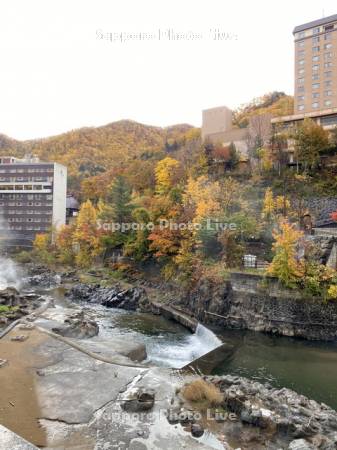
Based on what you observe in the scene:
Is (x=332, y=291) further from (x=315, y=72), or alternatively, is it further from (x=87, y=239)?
(x=315, y=72)

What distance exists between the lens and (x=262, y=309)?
905 inches

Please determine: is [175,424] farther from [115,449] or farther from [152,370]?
[152,370]

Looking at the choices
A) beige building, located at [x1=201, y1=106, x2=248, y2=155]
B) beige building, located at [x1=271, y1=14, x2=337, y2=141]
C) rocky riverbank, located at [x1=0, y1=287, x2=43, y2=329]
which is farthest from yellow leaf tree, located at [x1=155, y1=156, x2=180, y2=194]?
rocky riverbank, located at [x1=0, y1=287, x2=43, y2=329]

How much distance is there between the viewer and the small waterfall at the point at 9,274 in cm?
3778

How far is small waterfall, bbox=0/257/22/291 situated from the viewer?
37781mm

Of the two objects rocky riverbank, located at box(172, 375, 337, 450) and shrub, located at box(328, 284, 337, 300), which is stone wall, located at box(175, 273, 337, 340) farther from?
rocky riverbank, located at box(172, 375, 337, 450)

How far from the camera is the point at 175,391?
12.1m

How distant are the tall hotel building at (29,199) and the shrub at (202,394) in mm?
52516

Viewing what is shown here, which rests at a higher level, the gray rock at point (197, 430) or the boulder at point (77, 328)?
the gray rock at point (197, 430)

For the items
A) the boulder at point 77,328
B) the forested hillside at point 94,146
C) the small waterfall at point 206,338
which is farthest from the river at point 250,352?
the forested hillside at point 94,146

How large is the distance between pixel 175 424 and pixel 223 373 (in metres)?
6.37

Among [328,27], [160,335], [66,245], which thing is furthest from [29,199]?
[328,27]

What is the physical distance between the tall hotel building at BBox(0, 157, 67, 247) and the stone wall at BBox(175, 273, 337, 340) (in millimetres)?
41964

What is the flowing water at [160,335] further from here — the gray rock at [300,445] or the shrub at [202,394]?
the gray rock at [300,445]
